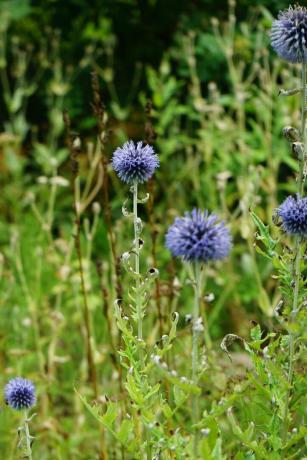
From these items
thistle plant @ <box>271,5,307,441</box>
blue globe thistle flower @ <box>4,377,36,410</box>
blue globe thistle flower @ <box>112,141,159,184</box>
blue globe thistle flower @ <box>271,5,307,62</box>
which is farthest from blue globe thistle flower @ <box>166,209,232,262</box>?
blue globe thistle flower @ <box>4,377,36,410</box>

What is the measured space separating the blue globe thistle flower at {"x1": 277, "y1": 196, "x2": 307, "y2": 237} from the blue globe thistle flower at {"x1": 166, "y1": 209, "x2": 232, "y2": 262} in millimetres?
250

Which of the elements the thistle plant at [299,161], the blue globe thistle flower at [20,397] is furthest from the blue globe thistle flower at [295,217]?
the blue globe thistle flower at [20,397]

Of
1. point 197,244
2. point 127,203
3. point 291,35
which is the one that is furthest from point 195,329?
point 127,203

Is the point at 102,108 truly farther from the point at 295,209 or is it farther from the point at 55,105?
the point at 55,105

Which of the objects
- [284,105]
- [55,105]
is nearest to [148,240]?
[284,105]

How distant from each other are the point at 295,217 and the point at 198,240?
0.32 meters

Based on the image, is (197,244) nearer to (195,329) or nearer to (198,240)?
(198,240)

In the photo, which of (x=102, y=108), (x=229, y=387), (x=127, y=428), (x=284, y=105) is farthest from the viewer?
(x=284, y=105)

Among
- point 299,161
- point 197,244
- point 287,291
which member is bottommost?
point 197,244

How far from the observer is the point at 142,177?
1.79 meters

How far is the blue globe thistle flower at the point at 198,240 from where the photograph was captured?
140 cm

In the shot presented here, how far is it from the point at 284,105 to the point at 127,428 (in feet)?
8.79

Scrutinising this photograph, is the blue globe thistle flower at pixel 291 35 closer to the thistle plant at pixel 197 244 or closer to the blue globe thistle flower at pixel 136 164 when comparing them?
the blue globe thistle flower at pixel 136 164

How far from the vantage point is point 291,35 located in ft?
5.90
